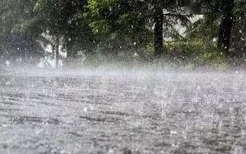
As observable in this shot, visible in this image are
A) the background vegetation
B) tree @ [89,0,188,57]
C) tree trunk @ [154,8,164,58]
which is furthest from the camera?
tree trunk @ [154,8,164,58]

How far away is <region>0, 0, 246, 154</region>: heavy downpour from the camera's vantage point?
5.11 meters

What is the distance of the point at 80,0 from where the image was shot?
3219 cm

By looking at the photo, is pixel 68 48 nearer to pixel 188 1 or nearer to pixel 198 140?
pixel 188 1

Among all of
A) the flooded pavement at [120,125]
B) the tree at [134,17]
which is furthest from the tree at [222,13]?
the flooded pavement at [120,125]

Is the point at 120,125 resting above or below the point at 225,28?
below

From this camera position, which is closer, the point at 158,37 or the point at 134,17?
the point at 134,17

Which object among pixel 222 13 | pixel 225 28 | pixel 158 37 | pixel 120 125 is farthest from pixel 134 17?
pixel 120 125

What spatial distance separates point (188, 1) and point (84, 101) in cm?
1836

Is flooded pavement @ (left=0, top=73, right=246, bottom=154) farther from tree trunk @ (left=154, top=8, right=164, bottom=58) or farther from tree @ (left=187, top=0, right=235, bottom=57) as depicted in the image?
tree trunk @ (left=154, top=8, right=164, bottom=58)

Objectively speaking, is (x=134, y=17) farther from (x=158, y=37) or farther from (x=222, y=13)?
(x=222, y=13)

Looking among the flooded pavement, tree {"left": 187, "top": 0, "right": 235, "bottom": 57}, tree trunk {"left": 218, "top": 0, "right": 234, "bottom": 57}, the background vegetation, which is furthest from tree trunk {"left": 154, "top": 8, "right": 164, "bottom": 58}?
the flooded pavement

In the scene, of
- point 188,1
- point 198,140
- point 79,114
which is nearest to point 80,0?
point 188,1

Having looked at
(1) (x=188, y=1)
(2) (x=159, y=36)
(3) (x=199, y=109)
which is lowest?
(3) (x=199, y=109)

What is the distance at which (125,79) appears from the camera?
17.4m
